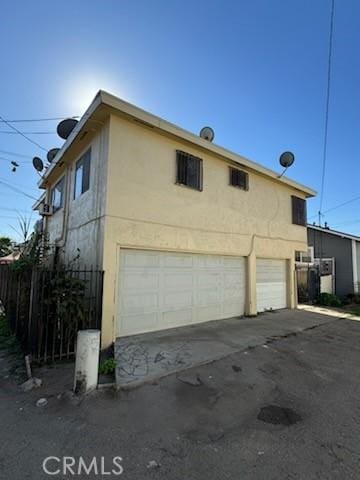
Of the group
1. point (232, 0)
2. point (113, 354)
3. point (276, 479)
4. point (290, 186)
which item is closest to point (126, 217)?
point (113, 354)

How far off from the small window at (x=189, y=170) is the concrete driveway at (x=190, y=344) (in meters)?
4.34

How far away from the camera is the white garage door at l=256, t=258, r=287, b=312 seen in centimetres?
990

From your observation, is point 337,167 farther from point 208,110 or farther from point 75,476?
point 75,476

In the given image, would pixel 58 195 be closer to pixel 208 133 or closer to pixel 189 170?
pixel 189 170

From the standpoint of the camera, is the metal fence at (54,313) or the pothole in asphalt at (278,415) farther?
the metal fence at (54,313)

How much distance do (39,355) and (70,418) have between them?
2107 mm

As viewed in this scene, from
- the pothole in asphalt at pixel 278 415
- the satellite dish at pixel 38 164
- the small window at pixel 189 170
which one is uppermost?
the satellite dish at pixel 38 164

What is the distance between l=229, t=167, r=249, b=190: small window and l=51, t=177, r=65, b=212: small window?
6.55 m

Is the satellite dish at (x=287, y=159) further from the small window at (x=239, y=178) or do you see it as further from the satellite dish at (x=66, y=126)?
the satellite dish at (x=66, y=126)

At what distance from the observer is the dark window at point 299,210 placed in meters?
11.4

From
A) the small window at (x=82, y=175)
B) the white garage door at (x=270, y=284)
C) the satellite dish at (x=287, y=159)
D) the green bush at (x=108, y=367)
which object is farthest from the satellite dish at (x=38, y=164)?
the satellite dish at (x=287, y=159)

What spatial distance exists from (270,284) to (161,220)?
6.12 m

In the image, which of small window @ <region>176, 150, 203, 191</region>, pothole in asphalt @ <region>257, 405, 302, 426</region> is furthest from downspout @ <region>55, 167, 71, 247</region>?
pothole in asphalt @ <region>257, 405, 302, 426</region>

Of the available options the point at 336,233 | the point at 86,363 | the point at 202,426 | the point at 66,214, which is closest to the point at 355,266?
the point at 336,233
